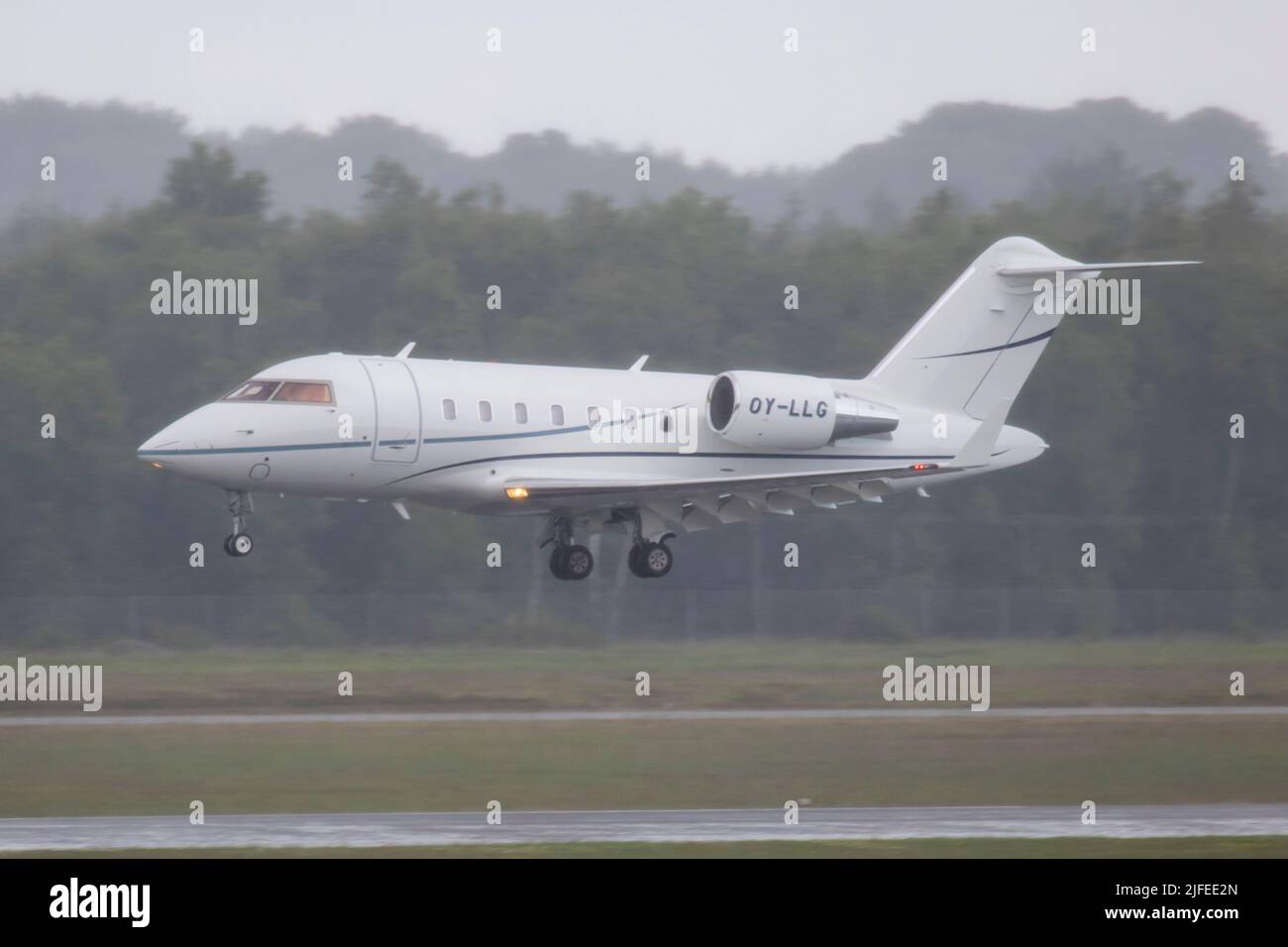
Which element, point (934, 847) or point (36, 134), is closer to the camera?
point (934, 847)

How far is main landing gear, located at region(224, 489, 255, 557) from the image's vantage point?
882 inches

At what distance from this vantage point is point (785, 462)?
1009 inches

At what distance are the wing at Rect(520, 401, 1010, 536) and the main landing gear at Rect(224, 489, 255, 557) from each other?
11.8 ft

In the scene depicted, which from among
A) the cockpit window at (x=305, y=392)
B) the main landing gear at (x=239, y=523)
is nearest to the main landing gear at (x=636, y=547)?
the cockpit window at (x=305, y=392)

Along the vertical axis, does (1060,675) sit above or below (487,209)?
below

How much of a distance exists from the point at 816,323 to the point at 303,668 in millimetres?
19340

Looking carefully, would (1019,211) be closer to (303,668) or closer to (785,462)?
(785,462)

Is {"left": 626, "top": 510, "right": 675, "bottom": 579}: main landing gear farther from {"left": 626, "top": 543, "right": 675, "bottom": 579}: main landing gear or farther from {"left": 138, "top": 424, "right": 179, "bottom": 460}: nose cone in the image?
{"left": 138, "top": 424, "right": 179, "bottom": 460}: nose cone

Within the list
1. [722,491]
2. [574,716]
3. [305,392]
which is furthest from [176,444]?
[722,491]

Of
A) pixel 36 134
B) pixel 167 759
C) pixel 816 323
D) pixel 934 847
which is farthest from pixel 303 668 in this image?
pixel 36 134

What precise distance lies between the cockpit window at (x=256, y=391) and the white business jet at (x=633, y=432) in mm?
23

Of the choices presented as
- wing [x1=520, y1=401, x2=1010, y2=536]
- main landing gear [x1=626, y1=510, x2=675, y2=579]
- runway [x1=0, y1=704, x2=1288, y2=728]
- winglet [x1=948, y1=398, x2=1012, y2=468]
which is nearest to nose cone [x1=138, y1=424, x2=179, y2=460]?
runway [x1=0, y1=704, x2=1288, y2=728]

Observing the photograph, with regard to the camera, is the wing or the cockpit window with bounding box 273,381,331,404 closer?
the cockpit window with bounding box 273,381,331,404
